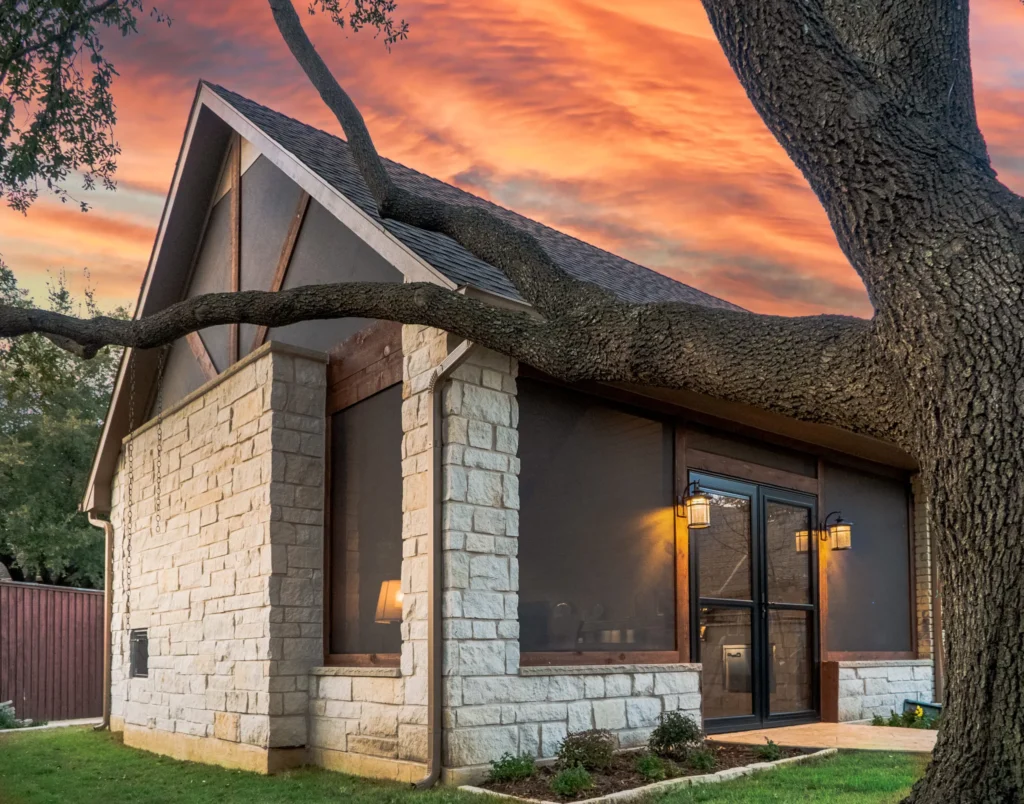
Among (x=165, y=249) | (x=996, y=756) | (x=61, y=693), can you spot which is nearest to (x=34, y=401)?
(x=61, y=693)

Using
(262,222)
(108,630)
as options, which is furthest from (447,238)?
(108,630)

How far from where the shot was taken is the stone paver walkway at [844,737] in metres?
8.09

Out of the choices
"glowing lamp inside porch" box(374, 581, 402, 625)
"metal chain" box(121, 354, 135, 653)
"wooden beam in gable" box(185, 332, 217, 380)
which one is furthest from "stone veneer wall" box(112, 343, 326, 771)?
"metal chain" box(121, 354, 135, 653)

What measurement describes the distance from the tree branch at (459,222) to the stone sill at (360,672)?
3113 millimetres

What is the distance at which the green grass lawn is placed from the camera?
6.04 meters

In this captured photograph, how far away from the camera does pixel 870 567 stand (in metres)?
11.4

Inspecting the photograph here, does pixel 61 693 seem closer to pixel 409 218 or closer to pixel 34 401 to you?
pixel 34 401

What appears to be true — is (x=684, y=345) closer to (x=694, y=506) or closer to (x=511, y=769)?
(x=511, y=769)

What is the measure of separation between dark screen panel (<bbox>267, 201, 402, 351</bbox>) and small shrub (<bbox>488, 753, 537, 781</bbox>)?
363cm

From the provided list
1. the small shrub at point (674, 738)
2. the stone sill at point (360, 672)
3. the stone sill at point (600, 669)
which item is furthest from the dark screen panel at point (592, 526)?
the stone sill at point (360, 672)

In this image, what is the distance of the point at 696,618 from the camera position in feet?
28.5

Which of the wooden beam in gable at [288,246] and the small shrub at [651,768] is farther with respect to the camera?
the wooden beam in gable at [288,246]

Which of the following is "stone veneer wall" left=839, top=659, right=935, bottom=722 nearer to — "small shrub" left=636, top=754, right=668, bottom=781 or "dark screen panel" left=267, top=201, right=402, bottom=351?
"small shrub" left=636, top=754, right=668, bottom=781

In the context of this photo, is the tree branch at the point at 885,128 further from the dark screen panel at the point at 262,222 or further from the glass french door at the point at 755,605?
the dark screen panel at the point at 262,222
